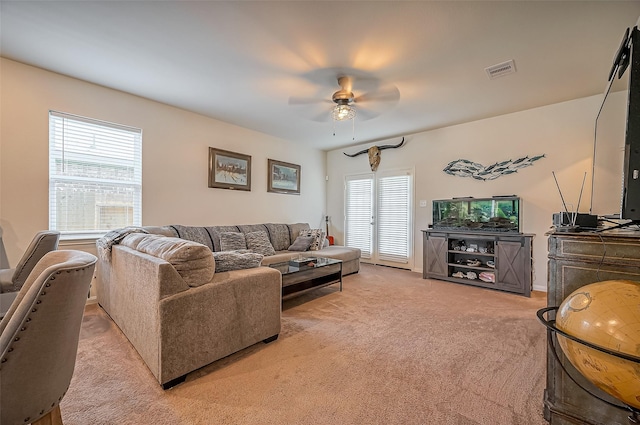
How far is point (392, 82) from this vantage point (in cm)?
309

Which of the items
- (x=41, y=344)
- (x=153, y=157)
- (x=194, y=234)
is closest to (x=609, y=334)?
(x=41, y=344)

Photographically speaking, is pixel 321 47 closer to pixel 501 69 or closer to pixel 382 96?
pixel 382 96

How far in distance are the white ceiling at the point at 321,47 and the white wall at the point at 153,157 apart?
0.75 ft

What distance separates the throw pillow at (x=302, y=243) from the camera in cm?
485

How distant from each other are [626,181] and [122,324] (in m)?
3.57

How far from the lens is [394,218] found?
18.0ft

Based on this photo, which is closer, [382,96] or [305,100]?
[382,96]

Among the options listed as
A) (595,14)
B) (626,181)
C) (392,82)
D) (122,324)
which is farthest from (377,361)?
(595,14)

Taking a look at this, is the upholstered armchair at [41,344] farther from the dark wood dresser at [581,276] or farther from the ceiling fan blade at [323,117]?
the ceiling fan blade at [323,117]

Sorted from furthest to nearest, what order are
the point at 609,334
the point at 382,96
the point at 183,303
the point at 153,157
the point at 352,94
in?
the point at 153,157
the point at 382,96
the point at 352,94
the point at 183,303
the point at 609,334

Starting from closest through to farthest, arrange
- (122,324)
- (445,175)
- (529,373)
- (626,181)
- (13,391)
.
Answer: (13,391) < (626,181) < (529,373) < (122,324) < (445,175)

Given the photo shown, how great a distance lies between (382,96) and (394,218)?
273 centimetres

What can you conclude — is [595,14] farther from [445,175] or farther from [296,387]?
A: [296,387]

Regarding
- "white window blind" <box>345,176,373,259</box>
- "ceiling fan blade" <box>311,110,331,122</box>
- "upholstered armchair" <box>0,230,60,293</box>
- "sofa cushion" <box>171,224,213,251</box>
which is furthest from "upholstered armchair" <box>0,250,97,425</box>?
"white window blind" <box>345,176,373,259</box>
